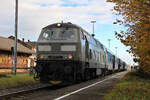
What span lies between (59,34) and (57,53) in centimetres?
141

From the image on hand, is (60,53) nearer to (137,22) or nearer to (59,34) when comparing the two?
(59,34)

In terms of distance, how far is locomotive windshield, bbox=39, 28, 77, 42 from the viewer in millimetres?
14717

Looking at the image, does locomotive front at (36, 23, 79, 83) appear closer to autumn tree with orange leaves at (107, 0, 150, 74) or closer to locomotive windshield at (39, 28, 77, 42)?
locomotive windshield at (39, 28, 77, 42)

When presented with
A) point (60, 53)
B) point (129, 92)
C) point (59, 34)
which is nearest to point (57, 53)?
point (60, 53)

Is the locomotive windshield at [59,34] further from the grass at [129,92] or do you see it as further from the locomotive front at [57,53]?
the grass at [129,92]

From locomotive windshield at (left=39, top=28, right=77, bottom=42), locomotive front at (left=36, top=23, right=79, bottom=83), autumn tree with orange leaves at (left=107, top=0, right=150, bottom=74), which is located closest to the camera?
autumn tree with orange leaves at (left=107, top=0, right=150, bottom=74)

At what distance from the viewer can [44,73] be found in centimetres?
1388

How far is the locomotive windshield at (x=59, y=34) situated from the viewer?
579 inches

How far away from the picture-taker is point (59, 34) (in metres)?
14.9

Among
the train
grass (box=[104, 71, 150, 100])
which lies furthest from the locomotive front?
grass (box=[104, 71, 150, 100])

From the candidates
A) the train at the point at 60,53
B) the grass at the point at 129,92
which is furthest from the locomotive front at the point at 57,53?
the grass at the point at 129,92

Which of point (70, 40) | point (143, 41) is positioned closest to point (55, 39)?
point (70, 40)

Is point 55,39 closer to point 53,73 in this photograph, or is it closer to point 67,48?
point 67,48

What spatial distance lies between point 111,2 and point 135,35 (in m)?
1.76
